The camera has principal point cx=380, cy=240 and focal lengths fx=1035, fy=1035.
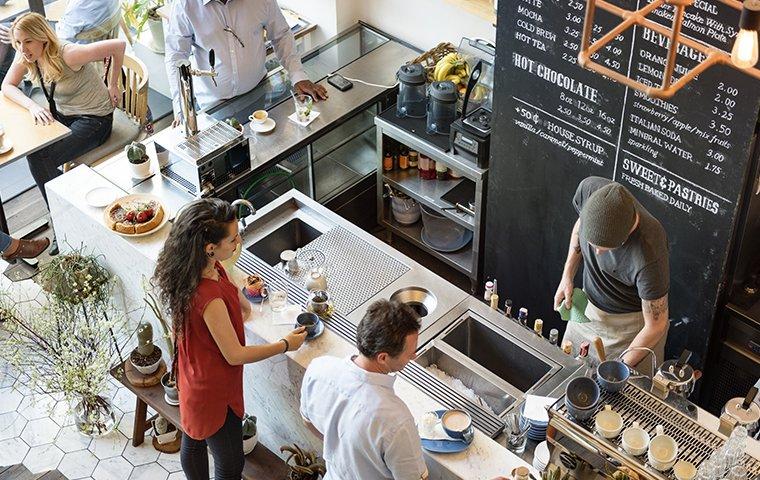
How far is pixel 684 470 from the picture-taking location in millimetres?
3350

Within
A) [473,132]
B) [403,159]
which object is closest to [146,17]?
[403,159]

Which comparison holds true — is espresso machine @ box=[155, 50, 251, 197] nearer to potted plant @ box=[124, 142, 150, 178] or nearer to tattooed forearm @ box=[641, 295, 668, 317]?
potted plant @ box=[124, 142, 150, 178]

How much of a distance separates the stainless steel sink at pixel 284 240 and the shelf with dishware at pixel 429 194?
3.07ft

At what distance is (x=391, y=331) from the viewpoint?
132 inches

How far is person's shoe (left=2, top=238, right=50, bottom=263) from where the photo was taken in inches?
Result: 233

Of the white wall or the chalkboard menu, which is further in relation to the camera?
the white wall

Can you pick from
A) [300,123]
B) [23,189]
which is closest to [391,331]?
[300,123]

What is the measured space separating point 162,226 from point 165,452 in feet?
3.64

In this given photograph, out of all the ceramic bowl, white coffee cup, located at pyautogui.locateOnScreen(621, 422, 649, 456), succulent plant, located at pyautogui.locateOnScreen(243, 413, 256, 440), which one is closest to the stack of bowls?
the ceramic bowl

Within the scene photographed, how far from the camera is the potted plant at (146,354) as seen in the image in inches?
191

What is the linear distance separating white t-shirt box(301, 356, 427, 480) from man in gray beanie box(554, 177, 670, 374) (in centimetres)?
118

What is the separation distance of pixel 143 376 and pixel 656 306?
7.74 feet

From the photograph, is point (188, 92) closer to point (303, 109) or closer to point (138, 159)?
point (138, 159)

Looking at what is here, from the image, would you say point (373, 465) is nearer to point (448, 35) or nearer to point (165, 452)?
point (165, 452)
